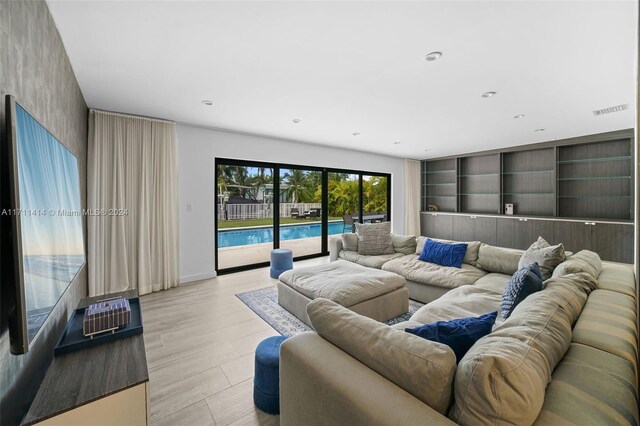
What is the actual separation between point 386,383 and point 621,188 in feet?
22.0

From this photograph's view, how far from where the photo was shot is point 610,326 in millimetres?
1361

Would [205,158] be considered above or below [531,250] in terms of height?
above

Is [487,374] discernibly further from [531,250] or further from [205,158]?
[205,158]

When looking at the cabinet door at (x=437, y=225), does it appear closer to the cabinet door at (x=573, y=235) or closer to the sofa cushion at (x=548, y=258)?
the cabinet door at (x=573, y=235)

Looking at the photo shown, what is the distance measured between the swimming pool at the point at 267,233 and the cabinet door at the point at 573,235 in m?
4.38

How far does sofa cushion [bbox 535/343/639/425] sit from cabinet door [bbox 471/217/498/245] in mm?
5838

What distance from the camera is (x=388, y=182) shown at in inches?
292

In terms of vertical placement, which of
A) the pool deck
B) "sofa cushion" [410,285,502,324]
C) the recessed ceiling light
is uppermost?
the recessed ceiling light

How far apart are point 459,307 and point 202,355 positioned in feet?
7.23

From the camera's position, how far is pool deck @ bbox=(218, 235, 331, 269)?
5.41 metres

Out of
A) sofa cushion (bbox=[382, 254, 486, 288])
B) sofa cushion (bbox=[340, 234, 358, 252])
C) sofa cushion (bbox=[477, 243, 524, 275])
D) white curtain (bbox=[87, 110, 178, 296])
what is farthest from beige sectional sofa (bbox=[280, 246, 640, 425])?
white curtain (bbox=[87, 110, 178, 296])

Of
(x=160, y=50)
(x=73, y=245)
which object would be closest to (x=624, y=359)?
(x=73, y=245)

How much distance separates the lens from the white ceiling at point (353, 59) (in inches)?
67.2

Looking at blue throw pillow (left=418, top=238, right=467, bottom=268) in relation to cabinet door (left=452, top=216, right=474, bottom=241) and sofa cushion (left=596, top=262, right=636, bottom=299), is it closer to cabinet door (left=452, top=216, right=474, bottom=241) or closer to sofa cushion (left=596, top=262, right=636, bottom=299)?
sofa cushion (left=596, top=262, right=636, bottom=299)
